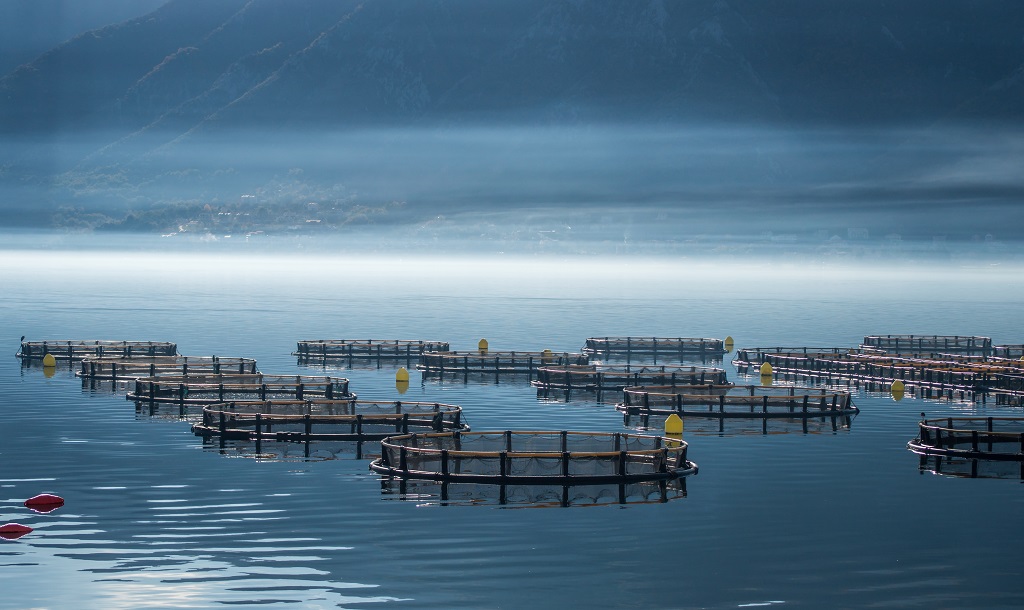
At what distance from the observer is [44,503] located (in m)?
56.2

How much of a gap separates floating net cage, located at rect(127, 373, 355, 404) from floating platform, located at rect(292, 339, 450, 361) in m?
41.5

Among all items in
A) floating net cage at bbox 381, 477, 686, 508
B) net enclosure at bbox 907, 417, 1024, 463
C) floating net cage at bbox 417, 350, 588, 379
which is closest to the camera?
floating net cage at bbox 381, 477, 686, 508

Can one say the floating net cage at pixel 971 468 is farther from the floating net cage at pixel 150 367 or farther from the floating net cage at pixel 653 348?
the floating net cage at pixel 653 348

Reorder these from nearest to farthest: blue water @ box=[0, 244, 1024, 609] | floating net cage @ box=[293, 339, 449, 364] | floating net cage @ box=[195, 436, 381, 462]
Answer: blue water @ box=[0, 244, 1024, 609]
floating net cage @ box=[195, 436, 381, 462]
floating net cage @ box=[293, 339, 449, 364]

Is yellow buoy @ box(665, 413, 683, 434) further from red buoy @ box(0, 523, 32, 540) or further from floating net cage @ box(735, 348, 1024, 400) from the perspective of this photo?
floating net cage @ box(735, 348, 1024, 400)

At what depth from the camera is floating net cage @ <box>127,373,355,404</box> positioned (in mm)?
89812

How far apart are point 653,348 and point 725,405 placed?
53.3m

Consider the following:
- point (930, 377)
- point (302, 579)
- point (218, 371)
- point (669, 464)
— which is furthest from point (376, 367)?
point (302, 579)

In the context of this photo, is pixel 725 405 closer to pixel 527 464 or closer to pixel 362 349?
pixel 527 464

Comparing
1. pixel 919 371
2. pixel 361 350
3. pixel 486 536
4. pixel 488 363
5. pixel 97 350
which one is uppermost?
pixel 361 350

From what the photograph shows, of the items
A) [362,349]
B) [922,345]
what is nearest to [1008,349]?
[922,345]

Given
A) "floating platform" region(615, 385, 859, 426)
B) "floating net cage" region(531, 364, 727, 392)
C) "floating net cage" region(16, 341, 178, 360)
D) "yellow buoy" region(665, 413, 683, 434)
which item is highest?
"floating net cage" region(16, 341, 178, 360)

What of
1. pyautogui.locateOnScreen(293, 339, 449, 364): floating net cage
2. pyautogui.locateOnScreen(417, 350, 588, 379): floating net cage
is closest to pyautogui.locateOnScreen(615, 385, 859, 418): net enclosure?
pyautogui.locateOnScreen(417, 350, 588, 379): floating net cage

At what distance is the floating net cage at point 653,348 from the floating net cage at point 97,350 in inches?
1651
